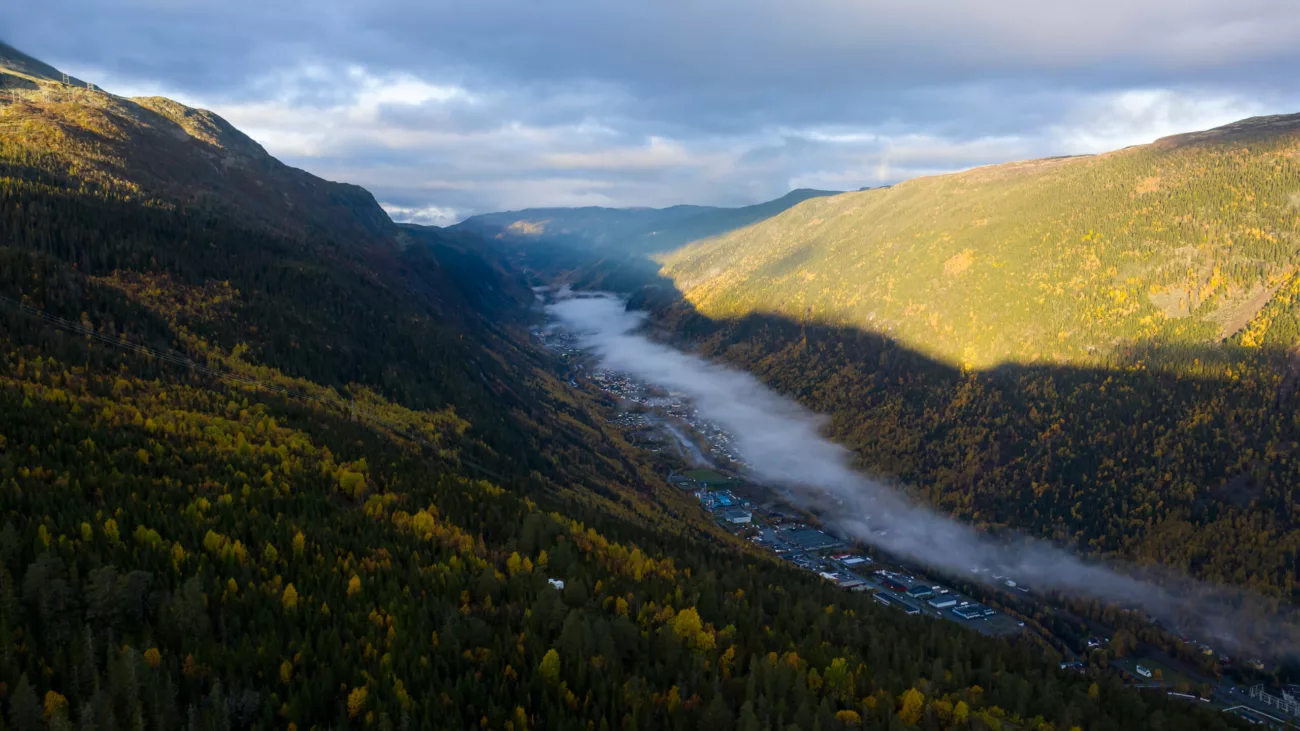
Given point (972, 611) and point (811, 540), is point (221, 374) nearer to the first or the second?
point (811, 540)

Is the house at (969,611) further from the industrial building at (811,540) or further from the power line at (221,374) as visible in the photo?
the power line at (221,374)

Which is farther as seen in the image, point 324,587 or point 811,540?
point 811,540

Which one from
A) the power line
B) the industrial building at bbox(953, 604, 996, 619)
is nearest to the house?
the industrial building at bbox(953, 604, 996, 619)

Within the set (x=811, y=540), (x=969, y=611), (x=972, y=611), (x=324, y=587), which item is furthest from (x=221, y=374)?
(x=972, y=611)

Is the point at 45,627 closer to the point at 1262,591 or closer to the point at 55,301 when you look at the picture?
the point at 55,301

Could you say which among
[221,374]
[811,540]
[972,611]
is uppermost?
[221,374]

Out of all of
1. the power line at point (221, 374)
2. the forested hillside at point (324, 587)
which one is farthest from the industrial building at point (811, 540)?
the power line at point (221, 374)
